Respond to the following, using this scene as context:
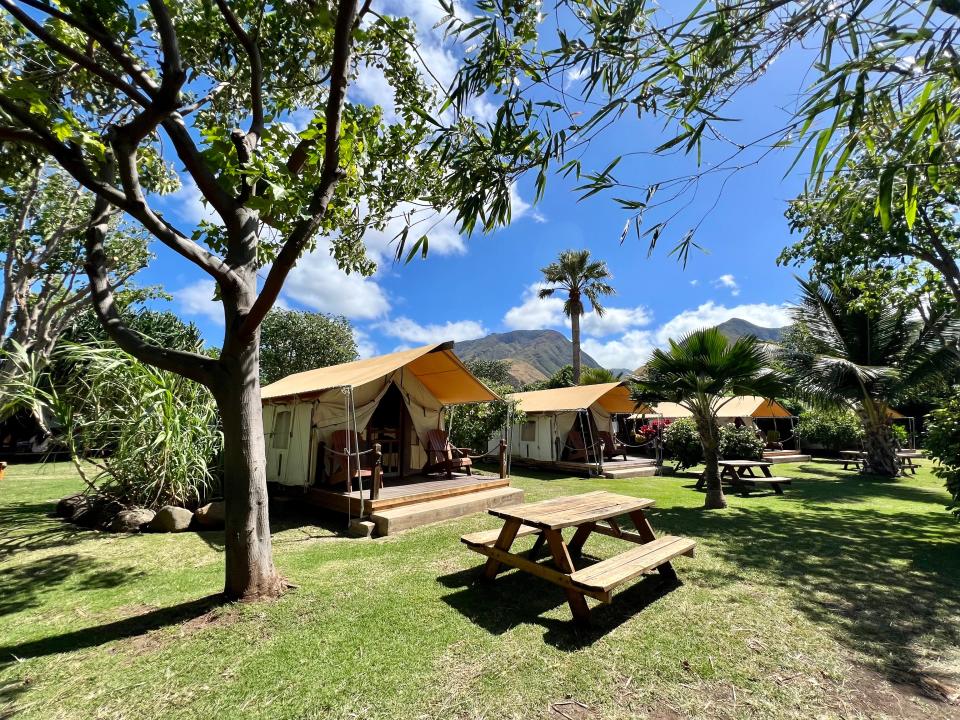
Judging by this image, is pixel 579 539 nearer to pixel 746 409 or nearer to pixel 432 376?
pixel 432 376

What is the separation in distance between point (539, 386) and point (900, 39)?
3879cm

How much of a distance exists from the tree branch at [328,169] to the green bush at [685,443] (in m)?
14.5

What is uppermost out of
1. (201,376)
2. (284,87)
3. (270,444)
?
(284,87)

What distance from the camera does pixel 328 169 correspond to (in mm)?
3268

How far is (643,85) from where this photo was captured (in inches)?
95.3

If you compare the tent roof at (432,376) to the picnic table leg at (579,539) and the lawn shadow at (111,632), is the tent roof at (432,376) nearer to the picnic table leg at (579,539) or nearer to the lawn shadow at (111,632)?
the picnic table leg at (579,539)

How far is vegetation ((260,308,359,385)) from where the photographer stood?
31016mm

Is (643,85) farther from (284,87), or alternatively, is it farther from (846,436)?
(846,436)

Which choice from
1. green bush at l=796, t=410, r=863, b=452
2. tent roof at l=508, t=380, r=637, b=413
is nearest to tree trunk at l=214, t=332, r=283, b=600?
tent roof at l=508, t=380, r=637, b=413

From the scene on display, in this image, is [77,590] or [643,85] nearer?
[643,85]

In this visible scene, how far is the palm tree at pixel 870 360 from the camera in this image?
45.1ft

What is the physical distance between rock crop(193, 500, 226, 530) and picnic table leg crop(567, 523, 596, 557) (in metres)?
5.71

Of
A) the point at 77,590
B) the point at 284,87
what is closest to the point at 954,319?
the point at 284,87

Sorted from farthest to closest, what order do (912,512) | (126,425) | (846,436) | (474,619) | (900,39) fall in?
(846,436)
(912,512)
(126,425)
(474,619)
(900,39)
